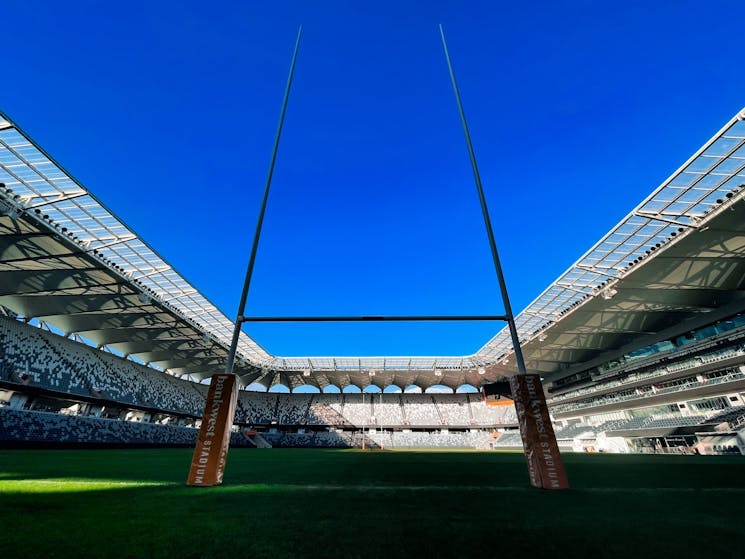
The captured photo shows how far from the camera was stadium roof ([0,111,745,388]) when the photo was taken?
14.5 m

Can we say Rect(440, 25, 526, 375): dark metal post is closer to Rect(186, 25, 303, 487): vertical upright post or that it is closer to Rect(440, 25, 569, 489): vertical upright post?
Rect(440, 25, 569, 489): vertical upright post

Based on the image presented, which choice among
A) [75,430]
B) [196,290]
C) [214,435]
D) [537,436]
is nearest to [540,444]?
[537,436]

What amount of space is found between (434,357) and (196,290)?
3213cm

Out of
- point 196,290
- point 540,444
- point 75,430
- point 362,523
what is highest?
point 196,290

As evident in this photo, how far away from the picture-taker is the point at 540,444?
15.5 ft

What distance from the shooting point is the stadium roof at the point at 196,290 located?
47.7 ft

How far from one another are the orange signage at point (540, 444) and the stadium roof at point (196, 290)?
15.6m

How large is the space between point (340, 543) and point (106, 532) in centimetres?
184

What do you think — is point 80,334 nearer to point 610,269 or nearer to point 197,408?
point 197,408

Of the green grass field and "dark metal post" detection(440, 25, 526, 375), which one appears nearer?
the green grass field

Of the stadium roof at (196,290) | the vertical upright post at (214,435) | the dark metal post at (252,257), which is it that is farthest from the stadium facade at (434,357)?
the vertical upright post at (214,435)

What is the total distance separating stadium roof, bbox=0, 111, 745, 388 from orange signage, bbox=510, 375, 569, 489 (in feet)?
51.1

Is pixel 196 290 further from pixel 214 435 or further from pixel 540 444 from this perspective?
pixel 540 444

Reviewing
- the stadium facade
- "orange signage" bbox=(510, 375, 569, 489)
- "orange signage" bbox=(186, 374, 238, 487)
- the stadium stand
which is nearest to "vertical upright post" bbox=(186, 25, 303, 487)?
"orange signage" bbox=(186, 374, 238, 487)
